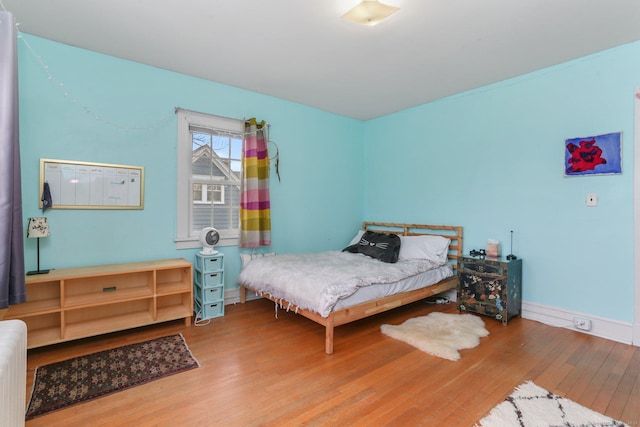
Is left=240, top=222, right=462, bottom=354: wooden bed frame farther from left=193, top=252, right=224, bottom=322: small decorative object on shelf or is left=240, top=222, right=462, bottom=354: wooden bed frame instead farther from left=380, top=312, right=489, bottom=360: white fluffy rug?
left=193, top=252, right=224, bottom=322: small decorative object on shelf

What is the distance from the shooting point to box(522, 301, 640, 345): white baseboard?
2.67 metres

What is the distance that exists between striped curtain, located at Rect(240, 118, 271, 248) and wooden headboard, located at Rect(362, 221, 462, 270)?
1887mm

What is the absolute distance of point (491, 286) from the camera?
3160 millimetres

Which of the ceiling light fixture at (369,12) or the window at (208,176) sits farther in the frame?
the window at (208,176)

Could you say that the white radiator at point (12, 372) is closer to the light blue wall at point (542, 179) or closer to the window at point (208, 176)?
the window at point (208, 176)

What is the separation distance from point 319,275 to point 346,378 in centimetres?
90

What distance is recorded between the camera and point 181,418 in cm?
172

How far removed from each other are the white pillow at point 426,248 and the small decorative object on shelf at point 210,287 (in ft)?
6.94

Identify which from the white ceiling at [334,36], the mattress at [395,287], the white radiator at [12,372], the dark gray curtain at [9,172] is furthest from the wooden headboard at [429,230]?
the dark gray curtain at [9,172]

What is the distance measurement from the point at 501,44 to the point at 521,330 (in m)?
2.63

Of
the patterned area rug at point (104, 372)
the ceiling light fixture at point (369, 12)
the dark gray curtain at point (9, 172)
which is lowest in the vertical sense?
the patterned area rug at point (104, 372)

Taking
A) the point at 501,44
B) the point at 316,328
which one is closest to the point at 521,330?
the point at 316,328

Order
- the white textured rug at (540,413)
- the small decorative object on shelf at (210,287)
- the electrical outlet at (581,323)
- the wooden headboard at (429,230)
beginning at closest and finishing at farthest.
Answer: the white textured rug at (540,413) < the electrical outlet at (581,323) < the small decorative object on shelf at (210,287) < the wooden headboard at (429,230)

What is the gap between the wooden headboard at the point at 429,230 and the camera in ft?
12.6
